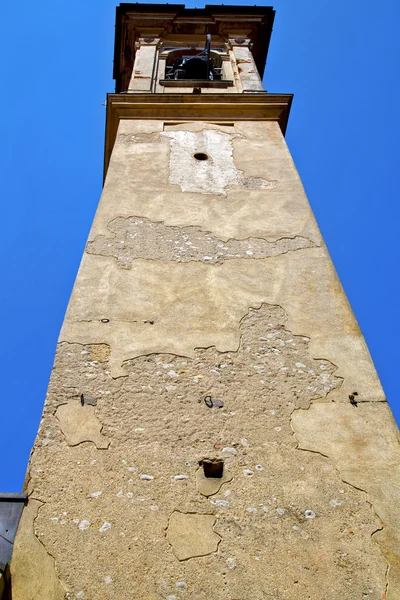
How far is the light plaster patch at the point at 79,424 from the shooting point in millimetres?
2869

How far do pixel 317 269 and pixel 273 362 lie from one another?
1.02 meters

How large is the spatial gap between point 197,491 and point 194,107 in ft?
16.8

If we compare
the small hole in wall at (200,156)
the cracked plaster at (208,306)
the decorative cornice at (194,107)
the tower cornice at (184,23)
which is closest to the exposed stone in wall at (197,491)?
the cracked plaster at (208,306)

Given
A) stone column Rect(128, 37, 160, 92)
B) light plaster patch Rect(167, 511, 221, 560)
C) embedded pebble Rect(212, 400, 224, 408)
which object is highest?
stone column Rect(128, 37, 160, 92)

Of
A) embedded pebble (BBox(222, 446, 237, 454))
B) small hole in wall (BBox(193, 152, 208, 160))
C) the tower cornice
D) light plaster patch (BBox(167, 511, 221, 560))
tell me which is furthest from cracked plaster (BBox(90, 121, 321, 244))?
the tower cornice

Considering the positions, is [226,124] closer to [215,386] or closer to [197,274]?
[197,274]

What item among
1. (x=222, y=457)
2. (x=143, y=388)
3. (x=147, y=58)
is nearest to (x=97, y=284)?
(x=143, y=388)

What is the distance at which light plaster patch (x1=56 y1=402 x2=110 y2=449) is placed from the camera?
2.87m

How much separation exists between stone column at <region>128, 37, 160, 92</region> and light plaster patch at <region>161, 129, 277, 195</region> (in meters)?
2.73

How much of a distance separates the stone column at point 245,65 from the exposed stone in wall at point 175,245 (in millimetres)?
4649

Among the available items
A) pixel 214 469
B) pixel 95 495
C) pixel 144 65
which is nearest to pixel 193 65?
pixel 144 65

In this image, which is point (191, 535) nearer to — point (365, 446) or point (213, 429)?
point (213, 429)

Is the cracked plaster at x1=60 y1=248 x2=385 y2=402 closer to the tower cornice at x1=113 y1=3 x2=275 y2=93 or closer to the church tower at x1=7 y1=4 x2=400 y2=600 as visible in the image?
the church tower at x1=7 y1=4 x2=400 y2=600

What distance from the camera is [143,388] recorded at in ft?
10.3
